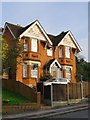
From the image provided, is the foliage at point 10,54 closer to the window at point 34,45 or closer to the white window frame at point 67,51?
the window at point 34,45

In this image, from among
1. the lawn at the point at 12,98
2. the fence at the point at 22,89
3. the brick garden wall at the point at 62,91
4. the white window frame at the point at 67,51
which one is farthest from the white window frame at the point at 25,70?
the white window frame at the point at 67,51

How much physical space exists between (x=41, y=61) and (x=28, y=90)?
434 inches

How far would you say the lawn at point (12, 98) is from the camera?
25.1 metres

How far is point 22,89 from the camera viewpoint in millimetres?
30172

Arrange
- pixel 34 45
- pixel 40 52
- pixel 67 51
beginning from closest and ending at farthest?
pixel 34 45 → pixel 40 52 → pixel 67 51

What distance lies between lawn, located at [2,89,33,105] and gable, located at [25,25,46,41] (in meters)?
9.15

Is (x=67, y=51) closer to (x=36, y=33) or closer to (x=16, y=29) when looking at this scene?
(x=36, y=33)

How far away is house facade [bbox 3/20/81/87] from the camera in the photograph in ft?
120

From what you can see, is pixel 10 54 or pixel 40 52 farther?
pixel 40 52

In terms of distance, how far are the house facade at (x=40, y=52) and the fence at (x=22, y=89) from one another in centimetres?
382

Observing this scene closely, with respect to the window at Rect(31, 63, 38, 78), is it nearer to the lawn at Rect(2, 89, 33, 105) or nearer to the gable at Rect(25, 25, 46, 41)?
Answer: the gable at Rect(25, 25, 46, 41)

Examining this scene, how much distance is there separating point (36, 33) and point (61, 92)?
11.5m

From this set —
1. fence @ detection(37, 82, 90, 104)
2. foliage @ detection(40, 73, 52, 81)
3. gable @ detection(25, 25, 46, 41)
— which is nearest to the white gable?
gable @ detection(25, 25, 46, 41)

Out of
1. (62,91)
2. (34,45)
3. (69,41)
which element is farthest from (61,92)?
(69,41)
